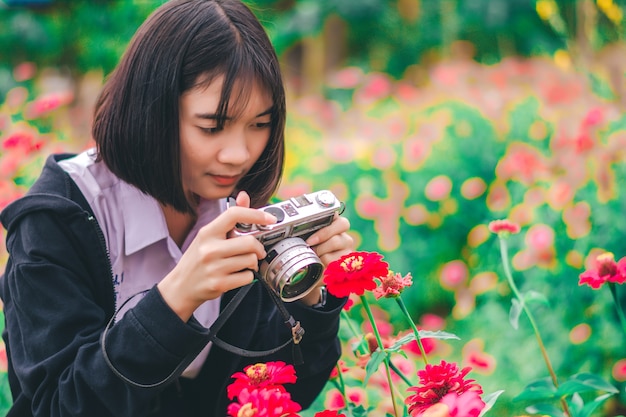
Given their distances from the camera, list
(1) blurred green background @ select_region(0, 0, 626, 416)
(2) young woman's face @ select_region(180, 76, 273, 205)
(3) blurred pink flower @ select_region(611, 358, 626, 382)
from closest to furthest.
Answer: (2) young woman's face @ select_region(180, 76, 273, 205), (3) blurred pink flower @ select_region(611, 358, 626, 382), (1) blurred green background @ select_region(0, 0, 626, 416)

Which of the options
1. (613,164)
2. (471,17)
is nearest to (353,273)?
(613,164)

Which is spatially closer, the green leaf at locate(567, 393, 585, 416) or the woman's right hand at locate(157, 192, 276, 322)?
the woman's right hand at locate(157, 192, 276, 322)

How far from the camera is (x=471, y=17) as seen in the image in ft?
17.1

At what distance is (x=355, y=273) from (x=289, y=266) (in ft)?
0.29

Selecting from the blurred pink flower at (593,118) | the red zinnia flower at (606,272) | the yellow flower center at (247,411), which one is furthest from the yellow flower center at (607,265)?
the blurred pink flower at (593,118)

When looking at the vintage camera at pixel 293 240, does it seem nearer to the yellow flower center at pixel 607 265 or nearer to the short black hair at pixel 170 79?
the short black hair at pixel 170 79

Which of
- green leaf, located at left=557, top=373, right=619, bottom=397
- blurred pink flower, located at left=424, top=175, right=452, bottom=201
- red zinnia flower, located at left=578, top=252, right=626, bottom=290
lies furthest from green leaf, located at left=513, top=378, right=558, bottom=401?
blurred pink flower, located at left=424, top=175, right=452, bottom=201

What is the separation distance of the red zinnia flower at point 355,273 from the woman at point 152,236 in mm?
91

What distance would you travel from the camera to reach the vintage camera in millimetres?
826

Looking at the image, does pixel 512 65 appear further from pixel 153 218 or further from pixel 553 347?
pixel 153 218

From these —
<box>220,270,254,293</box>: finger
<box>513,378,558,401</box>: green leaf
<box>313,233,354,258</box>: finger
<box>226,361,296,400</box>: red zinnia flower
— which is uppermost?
<box>220,270,254,293</box>: finger

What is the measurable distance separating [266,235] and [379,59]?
4.75 metres

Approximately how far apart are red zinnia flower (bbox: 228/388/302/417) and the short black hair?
393 mm

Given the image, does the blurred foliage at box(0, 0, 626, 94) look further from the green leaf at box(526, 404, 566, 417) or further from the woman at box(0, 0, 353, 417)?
the green leaf at box(526, 404, 566, 417)
